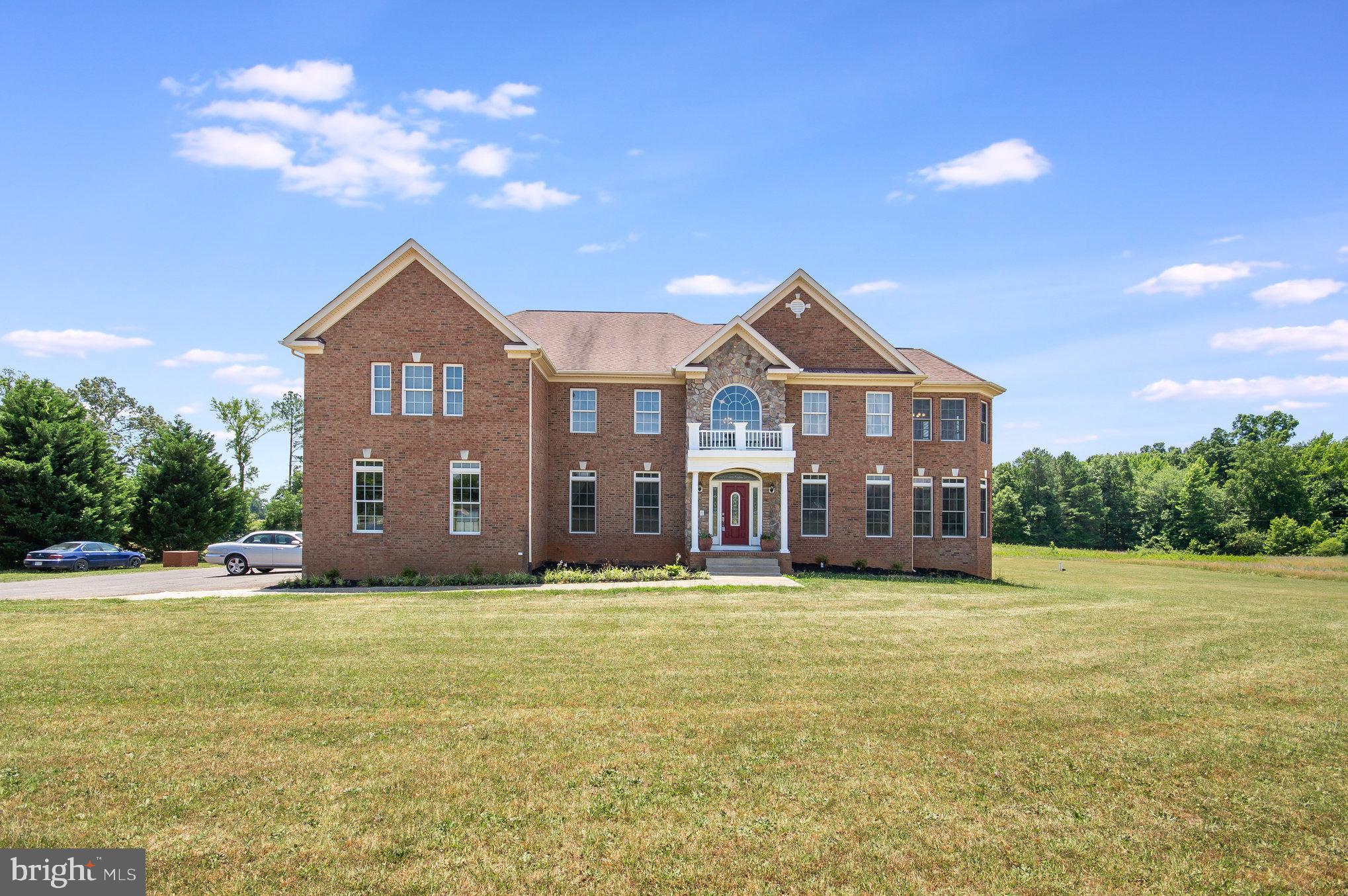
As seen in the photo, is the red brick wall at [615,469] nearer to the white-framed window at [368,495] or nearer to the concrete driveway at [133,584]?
the white-framed window at [368,495]

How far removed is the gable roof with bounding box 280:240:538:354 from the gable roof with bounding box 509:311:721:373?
320cm

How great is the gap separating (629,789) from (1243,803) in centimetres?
497

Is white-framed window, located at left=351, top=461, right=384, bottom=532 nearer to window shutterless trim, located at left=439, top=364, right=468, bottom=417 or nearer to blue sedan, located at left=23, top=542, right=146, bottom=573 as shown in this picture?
window shutterless trim, located at left=439, top=364, right=468, bottom=417

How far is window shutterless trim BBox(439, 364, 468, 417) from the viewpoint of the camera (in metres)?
24.1

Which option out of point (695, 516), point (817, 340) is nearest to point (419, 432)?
point (695, 516)

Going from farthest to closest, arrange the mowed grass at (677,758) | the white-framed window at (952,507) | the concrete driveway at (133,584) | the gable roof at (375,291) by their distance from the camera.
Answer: the white-framed window at (952,507) → the gable roof at (375,291) → the concrete driveway at (133,584) → the mowed grass at (677,758)

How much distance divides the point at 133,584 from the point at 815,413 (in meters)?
22.0

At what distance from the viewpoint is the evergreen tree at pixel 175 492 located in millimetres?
37656

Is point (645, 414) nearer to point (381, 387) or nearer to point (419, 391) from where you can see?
point (419, 391)

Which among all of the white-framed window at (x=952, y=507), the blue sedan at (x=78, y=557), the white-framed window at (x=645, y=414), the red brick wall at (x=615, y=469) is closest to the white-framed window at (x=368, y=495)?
the red brick wall at (x=615, y=469)

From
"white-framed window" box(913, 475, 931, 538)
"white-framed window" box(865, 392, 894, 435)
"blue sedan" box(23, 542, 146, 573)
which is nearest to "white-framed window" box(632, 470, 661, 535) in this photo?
"white-framed window" box(865, 392, 894, 435)

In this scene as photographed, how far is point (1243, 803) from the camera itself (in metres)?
6.62

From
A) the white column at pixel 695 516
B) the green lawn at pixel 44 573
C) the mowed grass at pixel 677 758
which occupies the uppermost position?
the white column at pixel 695 516

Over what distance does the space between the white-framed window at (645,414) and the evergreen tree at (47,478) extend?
78.4 feet
